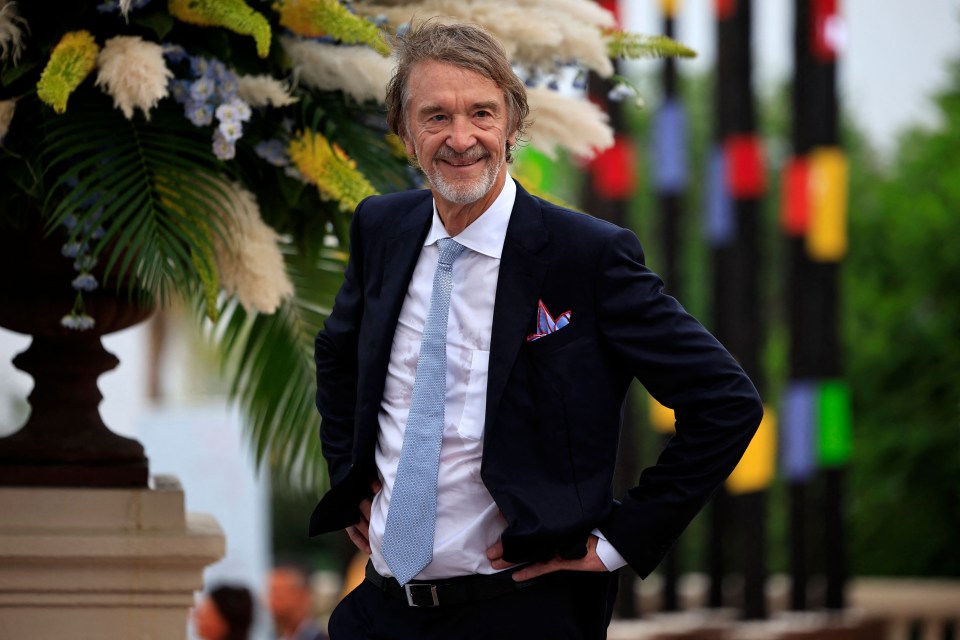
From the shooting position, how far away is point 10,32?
2.70 m

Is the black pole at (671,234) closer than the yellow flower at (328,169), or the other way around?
the yellow flower at (328,169)

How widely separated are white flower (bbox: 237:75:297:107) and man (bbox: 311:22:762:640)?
48cm

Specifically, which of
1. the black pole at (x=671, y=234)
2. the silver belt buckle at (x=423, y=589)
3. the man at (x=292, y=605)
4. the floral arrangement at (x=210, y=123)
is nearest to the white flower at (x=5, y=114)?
the floral arrangement at (x=210, y=123)

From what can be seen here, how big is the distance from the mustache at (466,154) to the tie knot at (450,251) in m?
0.14

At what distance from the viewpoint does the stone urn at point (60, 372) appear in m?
3.01

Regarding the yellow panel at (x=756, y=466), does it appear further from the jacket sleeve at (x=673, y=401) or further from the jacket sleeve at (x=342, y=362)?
the jacket sleeve at (x=673, y=401)

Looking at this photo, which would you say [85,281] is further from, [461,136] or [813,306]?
[813,306]

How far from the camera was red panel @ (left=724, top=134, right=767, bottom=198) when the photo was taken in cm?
970

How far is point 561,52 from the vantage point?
10.3 ft

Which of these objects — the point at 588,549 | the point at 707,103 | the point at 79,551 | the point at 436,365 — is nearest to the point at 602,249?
the point at 436,365

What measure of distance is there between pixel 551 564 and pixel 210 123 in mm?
1079

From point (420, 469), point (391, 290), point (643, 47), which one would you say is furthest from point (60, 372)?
point (643, 47)

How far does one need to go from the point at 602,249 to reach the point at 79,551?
135 cm

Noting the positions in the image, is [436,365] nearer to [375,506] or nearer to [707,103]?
[375,506]
